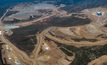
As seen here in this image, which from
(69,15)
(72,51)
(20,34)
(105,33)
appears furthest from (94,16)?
(72,51)

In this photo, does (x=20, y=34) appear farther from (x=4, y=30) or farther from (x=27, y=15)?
(x=27, y=15)

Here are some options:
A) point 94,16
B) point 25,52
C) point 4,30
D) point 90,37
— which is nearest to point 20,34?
point 4,30

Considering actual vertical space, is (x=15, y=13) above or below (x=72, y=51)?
below

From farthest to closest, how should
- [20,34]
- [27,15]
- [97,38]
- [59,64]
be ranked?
[27,15] < [20,34] < [97,38] < [59,64]

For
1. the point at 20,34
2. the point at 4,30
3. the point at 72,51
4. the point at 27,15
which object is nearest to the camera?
the point at 72,51

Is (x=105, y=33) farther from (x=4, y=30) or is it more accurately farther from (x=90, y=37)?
(x=4, y=30)

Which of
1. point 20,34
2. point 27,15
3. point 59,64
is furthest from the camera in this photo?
point 27,15

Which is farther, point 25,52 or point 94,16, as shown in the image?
point 94,16

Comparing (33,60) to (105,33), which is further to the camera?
(105,33)

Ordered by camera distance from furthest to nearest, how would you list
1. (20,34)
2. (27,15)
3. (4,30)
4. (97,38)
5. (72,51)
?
1. (27,15)
2. (4,30)
3. (20,34)
4. (97,38)
5. (72,51)
